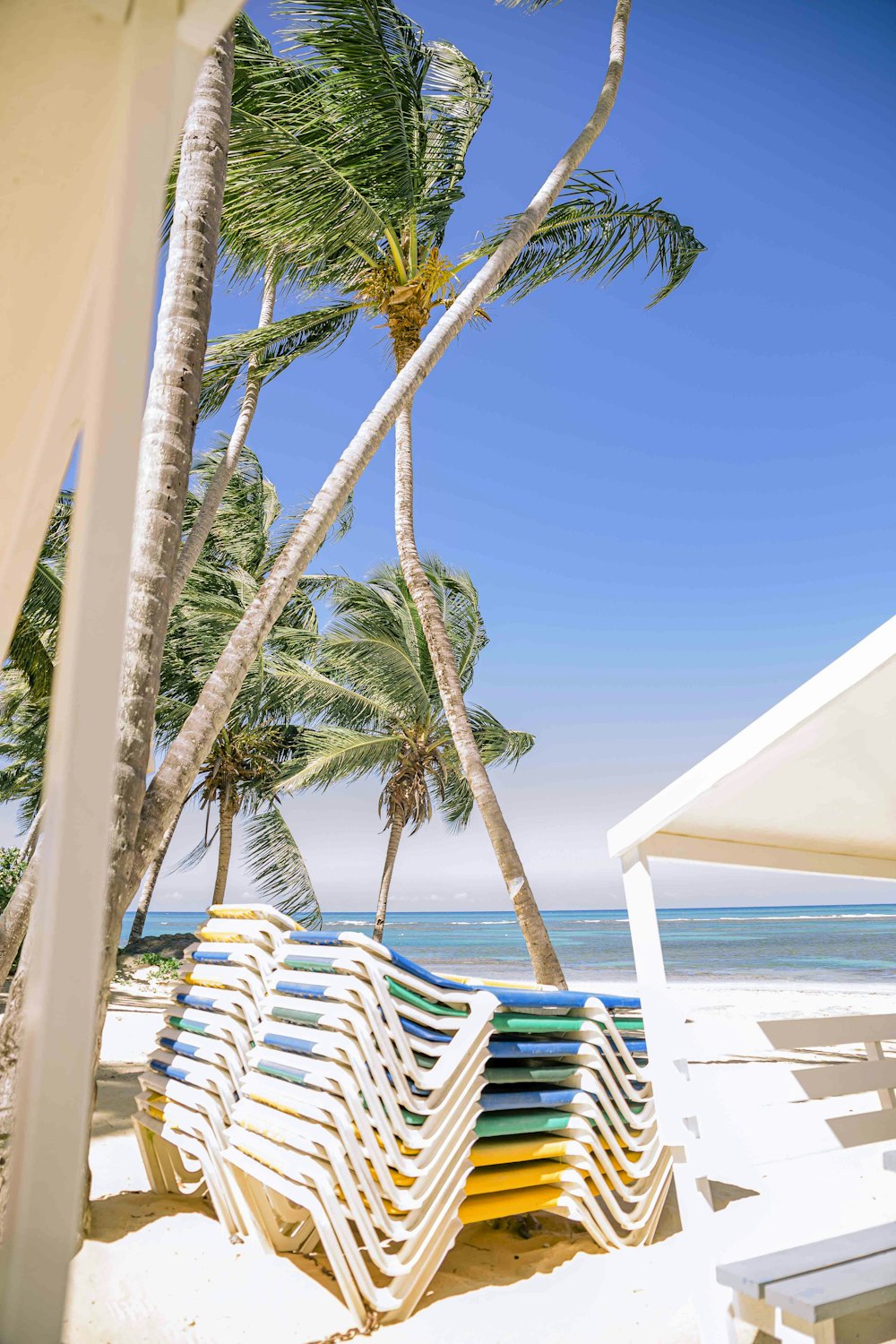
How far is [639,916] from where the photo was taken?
2844 mm

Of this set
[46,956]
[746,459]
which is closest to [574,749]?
[746,459]

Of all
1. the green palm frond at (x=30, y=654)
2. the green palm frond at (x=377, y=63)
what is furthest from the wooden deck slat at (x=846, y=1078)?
the green palm frond at (x=30, y=654)

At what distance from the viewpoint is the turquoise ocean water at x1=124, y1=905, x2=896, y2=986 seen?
92.2 feet

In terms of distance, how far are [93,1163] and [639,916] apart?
3.56m

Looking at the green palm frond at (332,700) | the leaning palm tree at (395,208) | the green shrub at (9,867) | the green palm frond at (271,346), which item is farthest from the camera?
the green palm frond at (332,700)

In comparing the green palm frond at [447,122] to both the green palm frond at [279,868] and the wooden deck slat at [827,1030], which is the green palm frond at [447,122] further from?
the green palm frond at [279,868]

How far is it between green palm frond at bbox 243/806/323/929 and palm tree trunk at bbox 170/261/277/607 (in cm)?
985

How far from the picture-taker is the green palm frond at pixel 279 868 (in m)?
16.6

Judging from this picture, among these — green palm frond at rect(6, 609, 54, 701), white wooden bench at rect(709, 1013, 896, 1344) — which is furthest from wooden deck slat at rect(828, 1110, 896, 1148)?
green palm frond at rect(6, 609, 54, 701)

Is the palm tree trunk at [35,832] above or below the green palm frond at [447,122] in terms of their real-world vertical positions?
below

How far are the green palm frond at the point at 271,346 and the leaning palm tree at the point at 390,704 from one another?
788cm

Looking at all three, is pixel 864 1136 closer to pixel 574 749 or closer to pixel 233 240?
pixel 233 240

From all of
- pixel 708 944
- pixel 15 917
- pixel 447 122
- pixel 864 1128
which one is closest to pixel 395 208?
pixel 447 122

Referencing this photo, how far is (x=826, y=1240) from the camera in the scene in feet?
7.91
